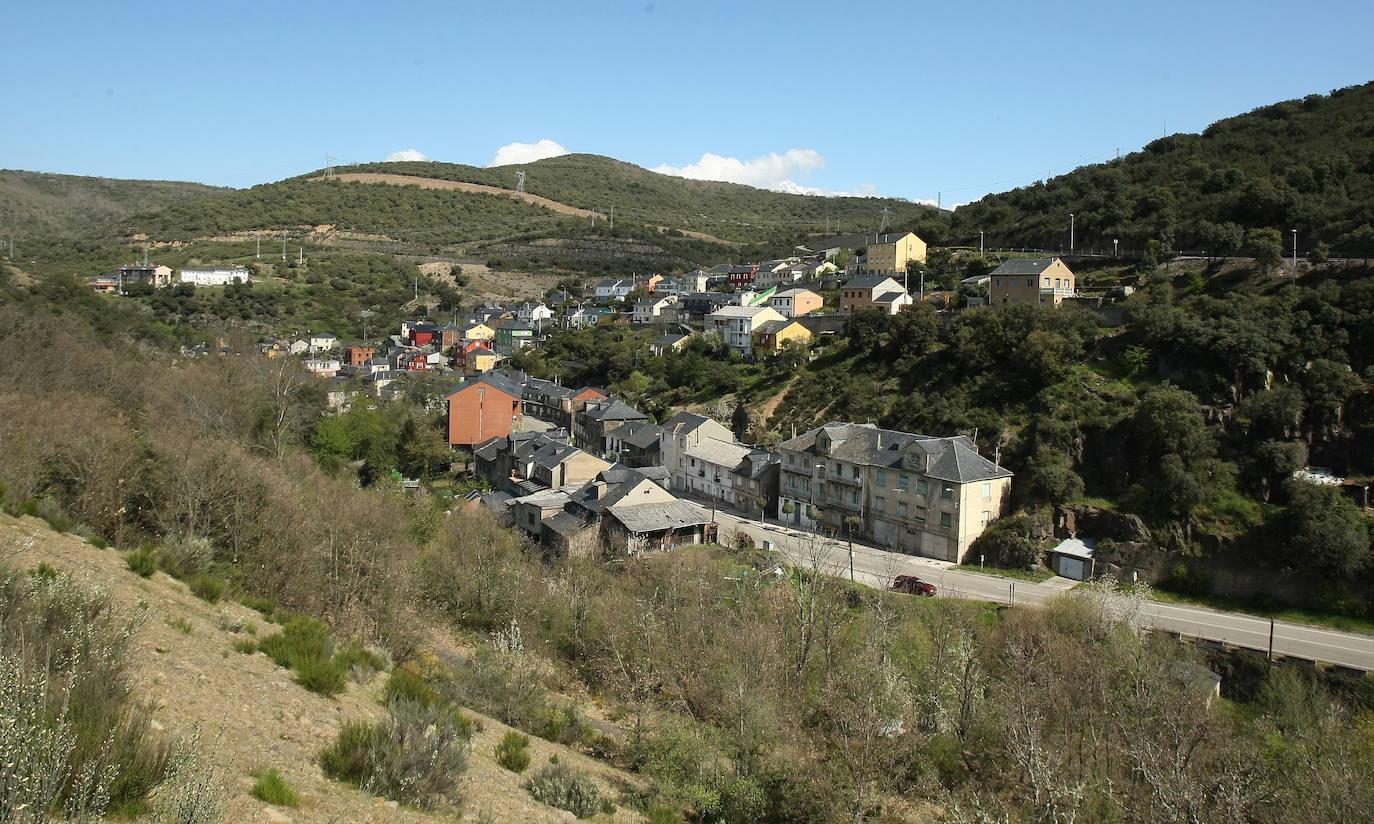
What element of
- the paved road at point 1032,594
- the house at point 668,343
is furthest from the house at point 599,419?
the paved road at point 1032,594

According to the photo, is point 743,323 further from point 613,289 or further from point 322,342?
point 322,342

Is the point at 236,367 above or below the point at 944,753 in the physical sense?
above

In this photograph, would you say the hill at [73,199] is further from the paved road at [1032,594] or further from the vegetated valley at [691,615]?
the paved road at [1032,594]

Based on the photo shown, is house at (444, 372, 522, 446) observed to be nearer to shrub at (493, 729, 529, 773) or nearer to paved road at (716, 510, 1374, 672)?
paved road at (716, 510, 1374, 672)

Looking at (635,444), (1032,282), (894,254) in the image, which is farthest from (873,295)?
(635,444)

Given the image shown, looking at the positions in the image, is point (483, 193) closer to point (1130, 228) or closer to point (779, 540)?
point (1130, 228)

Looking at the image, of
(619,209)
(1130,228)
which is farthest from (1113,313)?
(619,209)
